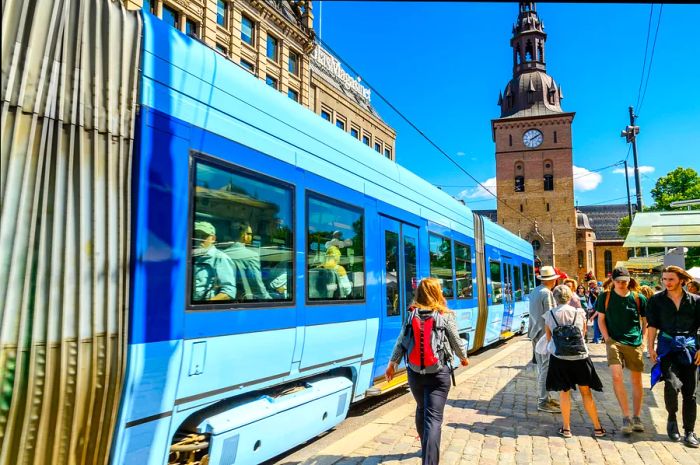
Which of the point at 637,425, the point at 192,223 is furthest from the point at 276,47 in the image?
the point at 192,223

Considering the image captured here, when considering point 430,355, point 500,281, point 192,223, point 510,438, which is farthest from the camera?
point 500,281

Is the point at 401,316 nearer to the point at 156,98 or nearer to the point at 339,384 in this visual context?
the point at 339,384

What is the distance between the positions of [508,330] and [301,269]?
449 inches

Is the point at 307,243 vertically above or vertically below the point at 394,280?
above

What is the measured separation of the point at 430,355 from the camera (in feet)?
14.1

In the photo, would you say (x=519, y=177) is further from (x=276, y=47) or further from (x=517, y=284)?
(x=517, y=284)

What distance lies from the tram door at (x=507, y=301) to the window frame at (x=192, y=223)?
10355mm

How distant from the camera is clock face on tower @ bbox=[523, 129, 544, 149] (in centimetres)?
7112

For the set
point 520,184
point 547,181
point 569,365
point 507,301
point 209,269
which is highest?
point 547,181

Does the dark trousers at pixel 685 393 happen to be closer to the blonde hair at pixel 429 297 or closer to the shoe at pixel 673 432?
the shoe at pixel 673 432

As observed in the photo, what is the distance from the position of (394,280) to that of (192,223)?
3549 millimetres

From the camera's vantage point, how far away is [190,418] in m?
3.68

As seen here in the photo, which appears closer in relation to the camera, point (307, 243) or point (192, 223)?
point (192, 223)

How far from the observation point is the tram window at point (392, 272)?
650 centimetres
